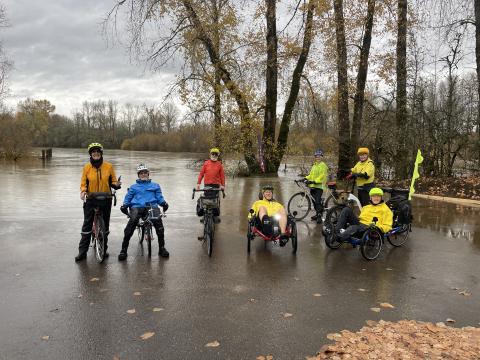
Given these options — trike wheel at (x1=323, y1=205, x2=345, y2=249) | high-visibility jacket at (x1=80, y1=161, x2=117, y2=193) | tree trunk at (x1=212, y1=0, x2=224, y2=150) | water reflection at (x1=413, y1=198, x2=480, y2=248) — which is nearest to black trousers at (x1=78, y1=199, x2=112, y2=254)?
high-visibility jacket at (x1=80, y1=161, x2=117, y2=193)

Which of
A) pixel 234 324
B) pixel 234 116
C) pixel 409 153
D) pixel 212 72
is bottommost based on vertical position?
pixel 234 324

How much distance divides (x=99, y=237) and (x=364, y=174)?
17.4ft

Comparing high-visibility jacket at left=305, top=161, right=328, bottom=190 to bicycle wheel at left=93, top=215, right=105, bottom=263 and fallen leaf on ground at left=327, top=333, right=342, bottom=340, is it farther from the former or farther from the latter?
fallen leaf on ground at left=327, top=333, right=342, bottom=340

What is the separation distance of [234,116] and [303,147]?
4.59 meters

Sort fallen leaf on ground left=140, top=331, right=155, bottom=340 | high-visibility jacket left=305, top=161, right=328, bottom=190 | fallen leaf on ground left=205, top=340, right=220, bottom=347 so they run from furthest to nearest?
high-visibility jacket left=305, top=161, right=328, bottom=190 → fallen leaf on ground left=140, top=331, right=155, bottom=340 → fallen leaf on ground left=205, top=340, right=220, bottom=347

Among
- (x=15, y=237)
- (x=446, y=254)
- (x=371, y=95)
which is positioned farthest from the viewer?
(x=371, y=95)

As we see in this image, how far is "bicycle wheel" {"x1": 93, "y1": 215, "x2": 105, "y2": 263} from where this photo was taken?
21.8ft

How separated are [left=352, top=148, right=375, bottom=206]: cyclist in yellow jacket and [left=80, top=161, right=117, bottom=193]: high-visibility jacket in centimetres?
492

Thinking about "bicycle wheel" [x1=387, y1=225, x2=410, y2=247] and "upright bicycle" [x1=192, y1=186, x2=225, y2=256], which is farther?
"bicycle wheel" [x1=387, y1=225, x2=410, y2=247]

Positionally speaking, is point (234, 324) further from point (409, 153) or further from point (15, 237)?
point (409, 153)

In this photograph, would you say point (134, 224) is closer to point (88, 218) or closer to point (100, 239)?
point (100, 239)

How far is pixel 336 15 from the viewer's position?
58.6 feet

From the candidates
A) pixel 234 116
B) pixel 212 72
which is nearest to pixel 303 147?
pixel 234 116

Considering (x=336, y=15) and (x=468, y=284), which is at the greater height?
(x=336, y=15)
